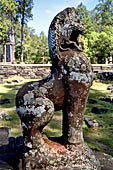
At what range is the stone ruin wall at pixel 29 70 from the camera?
1380 cm

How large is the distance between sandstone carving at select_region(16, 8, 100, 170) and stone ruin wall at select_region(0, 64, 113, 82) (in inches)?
450

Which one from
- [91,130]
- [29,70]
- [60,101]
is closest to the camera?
[60,101]

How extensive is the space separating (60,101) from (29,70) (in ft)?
39.2

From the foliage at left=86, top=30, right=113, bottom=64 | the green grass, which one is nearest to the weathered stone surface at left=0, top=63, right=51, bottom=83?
the green grass

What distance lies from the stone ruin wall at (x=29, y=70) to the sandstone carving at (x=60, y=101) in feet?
37.5

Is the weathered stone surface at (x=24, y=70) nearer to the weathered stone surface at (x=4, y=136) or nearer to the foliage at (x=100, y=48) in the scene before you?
the foliage at (x=100, y=48)

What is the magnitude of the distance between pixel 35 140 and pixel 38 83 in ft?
2.21

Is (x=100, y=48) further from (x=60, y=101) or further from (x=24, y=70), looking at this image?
(x=60, y=101)

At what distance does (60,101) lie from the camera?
236 centimetres

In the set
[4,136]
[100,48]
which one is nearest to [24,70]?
[100,48]

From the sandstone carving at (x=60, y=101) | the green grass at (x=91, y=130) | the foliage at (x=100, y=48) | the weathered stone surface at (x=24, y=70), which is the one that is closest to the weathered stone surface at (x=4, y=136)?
the green grass at (x=91, y=130)

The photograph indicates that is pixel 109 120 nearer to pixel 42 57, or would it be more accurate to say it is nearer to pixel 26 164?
pixel 26 164

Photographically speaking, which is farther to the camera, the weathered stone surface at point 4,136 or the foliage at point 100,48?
the foliage at point 100,48

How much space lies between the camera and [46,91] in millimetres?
2303
